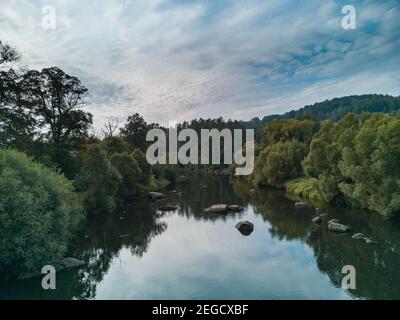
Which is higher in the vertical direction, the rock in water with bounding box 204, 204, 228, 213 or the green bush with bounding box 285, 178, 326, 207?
the green bush with bounding box 285, 178, 326, 207

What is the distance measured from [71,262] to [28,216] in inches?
226

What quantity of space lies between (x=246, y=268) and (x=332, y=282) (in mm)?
5199

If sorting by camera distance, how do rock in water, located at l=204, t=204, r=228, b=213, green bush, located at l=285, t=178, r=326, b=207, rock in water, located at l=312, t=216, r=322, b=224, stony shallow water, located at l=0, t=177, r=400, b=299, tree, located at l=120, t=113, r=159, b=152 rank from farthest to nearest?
tree, located at l=120, t=113, r=159, b=152, green bush, located at l=285, t=178, r=326, b=207, rock in water, located at l=204, t=204, r=228, b=213, rock in water, located at l=312, t=216, r=322, b=224, stony shallow water, located at l=0, t=177, r=400, b=299

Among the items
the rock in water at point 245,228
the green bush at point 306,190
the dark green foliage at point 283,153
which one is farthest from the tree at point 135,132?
the rock in water at point 245,228

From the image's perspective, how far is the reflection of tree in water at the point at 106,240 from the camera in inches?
848

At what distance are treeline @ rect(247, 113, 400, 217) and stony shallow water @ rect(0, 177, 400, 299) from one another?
2518 millimetres

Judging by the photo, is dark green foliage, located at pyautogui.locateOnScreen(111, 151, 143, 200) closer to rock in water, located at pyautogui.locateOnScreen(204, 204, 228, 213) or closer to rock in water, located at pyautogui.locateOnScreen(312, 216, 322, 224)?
rock in water, located at pyautogui.locateOnScreen(204, 204, 228, 213)

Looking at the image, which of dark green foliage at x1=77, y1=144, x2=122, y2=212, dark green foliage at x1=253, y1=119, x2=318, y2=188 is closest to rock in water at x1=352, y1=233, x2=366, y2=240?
dark green foliage at x1=77, y1=144, x2=122, y2=212

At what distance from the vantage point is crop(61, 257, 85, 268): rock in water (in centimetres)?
2317

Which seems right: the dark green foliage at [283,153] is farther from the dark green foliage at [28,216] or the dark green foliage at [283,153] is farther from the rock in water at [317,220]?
the dark green foliage at [28,216]

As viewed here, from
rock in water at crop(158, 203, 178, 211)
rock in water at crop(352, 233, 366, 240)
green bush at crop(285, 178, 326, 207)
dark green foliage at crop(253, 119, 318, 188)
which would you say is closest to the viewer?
rock in water at crop(352, 233, 366, 240)

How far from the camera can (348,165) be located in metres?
37.9
